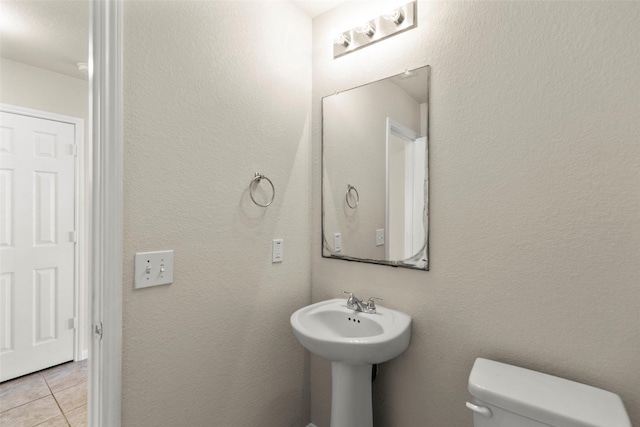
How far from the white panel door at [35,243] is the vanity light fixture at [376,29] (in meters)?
2.40

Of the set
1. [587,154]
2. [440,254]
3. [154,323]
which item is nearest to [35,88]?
[154,323]

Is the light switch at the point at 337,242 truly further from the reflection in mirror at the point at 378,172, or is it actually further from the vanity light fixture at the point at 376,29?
the vanity light fixture at the point at 376,29

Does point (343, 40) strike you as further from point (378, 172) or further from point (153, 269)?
point (153, 269)

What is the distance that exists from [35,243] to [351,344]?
2.68 metres

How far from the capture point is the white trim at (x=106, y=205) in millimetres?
1042

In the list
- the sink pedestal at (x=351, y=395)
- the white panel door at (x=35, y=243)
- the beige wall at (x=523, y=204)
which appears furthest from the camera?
the white panel door at (x=35, y=243)

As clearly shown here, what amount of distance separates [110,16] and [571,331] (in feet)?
6.06

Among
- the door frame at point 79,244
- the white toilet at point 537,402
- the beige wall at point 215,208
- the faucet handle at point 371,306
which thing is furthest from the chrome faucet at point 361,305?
the door frame at point 79,244

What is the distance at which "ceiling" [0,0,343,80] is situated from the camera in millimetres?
1731

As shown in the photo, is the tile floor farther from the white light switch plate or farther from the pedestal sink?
the pedestal sink

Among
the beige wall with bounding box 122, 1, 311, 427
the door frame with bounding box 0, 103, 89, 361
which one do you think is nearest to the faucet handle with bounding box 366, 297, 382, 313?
the beige wall with bounding box 122, 1, 311, 427

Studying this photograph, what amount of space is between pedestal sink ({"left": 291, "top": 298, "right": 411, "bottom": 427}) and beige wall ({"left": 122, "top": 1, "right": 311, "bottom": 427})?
0.84 feet

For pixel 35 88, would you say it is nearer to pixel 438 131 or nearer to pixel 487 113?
pixel 438 131

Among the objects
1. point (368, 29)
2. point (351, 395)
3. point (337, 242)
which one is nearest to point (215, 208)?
point (337, 242)
